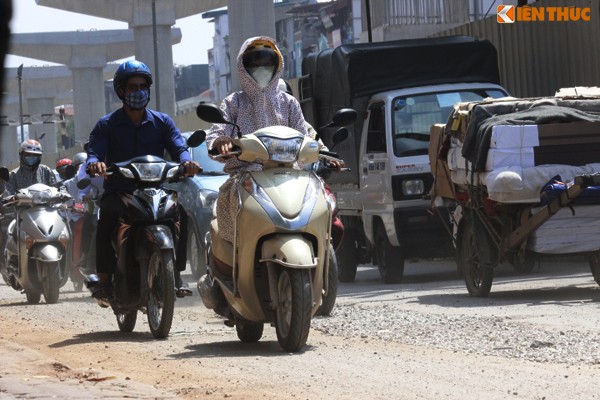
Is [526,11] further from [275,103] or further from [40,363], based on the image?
[40,363]

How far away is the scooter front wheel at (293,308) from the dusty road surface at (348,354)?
0.09 meters

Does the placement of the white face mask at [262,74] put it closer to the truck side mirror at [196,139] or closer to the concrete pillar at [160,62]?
the truck side mirror at [196,139]

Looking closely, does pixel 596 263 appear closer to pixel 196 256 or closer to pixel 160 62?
pixel 196 256

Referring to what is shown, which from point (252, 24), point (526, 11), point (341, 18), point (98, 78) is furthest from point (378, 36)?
point (341, 18)

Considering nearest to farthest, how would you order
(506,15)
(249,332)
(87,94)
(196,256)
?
(249,332) < (196,256) < (506,15) < (87,94)

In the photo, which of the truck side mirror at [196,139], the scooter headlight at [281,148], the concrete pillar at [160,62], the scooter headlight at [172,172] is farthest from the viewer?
the concrete pillar at [160,62]

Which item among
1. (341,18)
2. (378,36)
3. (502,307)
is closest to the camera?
(502,307)

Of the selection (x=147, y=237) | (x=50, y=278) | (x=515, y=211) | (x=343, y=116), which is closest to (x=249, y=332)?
(x=147, y=237)

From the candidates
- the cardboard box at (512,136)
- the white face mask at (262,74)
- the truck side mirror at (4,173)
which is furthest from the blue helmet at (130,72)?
the truck side mirror at (4,173)

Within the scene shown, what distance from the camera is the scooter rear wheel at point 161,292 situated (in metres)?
7.86

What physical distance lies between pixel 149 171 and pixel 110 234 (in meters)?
0.58

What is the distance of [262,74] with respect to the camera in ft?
26.6

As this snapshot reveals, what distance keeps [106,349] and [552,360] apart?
2778 mm

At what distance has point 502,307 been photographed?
1052cm
